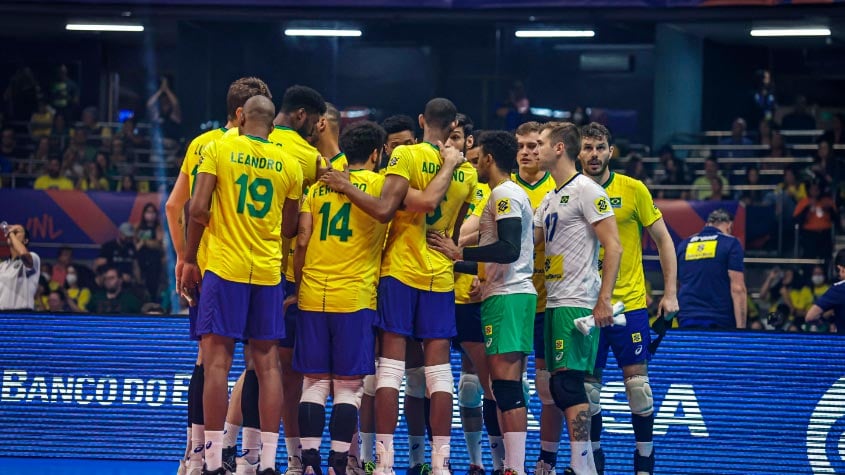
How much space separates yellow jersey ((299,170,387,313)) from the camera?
24.5 feet

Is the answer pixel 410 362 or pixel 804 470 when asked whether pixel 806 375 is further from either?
pixel 410 362

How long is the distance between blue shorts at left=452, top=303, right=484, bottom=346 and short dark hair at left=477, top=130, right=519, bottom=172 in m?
1.10

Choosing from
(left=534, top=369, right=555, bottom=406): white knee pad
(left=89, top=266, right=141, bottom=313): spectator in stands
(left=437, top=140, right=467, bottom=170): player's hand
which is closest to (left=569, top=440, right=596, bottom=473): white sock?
(left=534, top=369, right=555, bottom=406): white knee pad

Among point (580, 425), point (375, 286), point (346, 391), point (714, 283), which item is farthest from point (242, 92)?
point (714, 283)

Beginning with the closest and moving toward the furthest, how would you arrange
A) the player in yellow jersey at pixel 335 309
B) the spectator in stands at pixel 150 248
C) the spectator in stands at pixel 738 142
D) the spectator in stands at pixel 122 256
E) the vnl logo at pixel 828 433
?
the player in yellow jersey at pixel 335 309
the vnl logo at pixel 828 433
the spectator in stands at pixel 122 256
the spectator in stands at pixel 150 248
the spectator in stands at pixel 738 142

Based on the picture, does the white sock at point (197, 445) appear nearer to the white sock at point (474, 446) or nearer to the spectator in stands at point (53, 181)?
the white sock at point (474, 446)

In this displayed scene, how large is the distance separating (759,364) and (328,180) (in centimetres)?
435

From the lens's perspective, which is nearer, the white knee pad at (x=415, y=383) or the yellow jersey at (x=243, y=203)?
the yellow jersey at (x=243, y=203)

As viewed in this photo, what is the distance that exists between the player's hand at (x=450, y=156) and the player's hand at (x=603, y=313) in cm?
133

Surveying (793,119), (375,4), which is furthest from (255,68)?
(793,119)

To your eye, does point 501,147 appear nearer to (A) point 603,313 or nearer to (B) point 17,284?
(A) point 603,313

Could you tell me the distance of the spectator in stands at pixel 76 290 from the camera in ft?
56.6

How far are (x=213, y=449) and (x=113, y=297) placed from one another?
10.6 m

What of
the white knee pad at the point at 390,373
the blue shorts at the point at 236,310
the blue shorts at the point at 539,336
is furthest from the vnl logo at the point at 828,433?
the blue shorts at the point at 236,310
